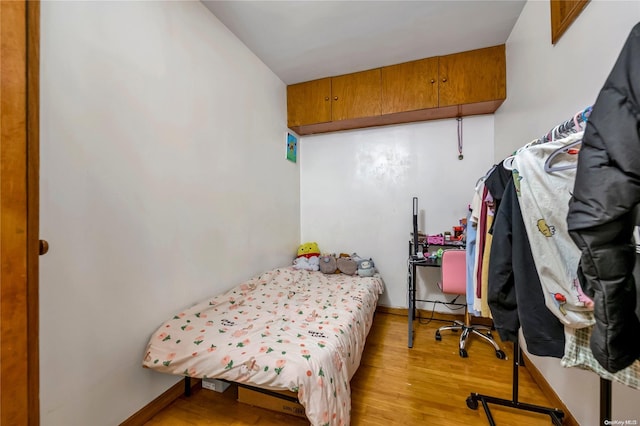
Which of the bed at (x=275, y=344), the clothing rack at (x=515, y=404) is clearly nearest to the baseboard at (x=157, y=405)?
the bed at (x=275, y=344)

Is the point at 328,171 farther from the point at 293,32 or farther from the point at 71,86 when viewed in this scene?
the point at 71,86

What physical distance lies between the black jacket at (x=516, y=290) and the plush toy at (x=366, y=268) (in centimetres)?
180

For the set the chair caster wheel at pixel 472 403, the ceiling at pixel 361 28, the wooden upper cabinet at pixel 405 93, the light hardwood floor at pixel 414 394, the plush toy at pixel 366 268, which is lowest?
the light hardwood floor at pixel 414 394

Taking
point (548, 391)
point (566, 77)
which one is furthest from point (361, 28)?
point (548, 391)

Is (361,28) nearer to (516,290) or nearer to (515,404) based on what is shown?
(516,290)

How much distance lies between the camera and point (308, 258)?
3100mm

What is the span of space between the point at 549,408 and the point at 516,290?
3.60 ft

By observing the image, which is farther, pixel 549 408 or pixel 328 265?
pixel 328 265

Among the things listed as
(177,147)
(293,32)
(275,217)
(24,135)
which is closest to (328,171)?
(275,217)

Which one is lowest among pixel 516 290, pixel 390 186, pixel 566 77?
pixel 516 290

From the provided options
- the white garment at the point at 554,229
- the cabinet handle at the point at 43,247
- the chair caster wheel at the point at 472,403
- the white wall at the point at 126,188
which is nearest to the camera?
the white garment at the point at 554,229

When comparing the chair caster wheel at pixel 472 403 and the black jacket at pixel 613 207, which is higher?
Result: the black jacket at pixel 613 207

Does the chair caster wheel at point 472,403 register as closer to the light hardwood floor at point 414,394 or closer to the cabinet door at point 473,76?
the light hardwood floor at point 414,394

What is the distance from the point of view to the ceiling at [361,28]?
6.33 feet
